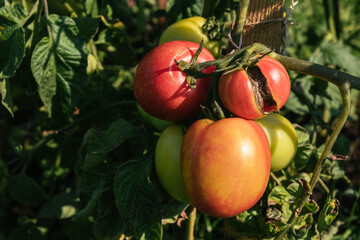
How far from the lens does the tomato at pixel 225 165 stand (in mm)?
659

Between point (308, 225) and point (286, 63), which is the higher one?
point (286, 63)

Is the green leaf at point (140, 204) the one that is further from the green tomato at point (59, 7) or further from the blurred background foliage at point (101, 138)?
the green tomato at point (59, 7)

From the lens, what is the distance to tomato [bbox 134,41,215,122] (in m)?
0.73

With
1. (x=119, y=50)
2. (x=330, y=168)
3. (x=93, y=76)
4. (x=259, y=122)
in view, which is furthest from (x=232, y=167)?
(x=119, y=50)

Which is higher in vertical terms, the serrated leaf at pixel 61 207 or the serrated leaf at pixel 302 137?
the serrated leaf at pixel 302 137

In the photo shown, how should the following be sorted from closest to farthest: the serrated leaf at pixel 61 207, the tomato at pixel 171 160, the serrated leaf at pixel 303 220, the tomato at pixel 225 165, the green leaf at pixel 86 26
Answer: the tomato at pixel 225 165 → the tomato at pixel 171 160 → the serrated leaf at pixel 303 220 → the green leaf at pixel 86 26 → the serrated leaf at pixel 61 207

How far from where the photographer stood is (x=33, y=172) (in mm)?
1835

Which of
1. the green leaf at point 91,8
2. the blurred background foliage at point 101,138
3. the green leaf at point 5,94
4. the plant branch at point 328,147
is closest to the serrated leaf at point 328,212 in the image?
the plant branch at point 328,147

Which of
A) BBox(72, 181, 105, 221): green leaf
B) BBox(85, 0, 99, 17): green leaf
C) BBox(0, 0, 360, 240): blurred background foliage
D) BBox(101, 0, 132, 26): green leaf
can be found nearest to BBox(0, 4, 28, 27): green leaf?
BBox(0, 0, 360, 240): blurred background foliage

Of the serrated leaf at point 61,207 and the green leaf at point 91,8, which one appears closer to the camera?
the green leaf at point 91,8

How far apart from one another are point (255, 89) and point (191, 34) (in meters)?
0.30

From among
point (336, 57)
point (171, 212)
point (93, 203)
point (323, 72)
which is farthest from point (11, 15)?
point (336, 57)

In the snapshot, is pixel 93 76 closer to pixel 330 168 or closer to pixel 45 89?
pixel 45 89

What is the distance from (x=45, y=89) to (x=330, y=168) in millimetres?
773
